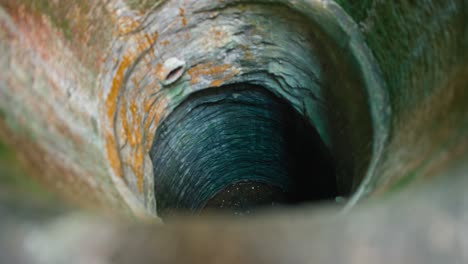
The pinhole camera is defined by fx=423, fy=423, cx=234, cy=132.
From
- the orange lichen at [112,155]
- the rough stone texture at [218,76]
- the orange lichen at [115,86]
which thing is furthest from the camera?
the orange lichen at [115,86]

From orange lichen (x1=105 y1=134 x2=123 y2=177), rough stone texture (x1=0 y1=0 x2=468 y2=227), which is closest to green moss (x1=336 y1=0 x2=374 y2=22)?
rough stone texture (x1=0 y1=0 x2=468 y2=227)

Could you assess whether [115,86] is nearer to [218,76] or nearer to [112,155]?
[112,155]

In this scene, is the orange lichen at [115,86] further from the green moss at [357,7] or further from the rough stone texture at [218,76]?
the green moss at [357,7]

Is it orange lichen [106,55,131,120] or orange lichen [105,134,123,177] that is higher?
orange lichen [106,55,131,120]

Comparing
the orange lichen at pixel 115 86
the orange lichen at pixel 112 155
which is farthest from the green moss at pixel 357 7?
the orange lichen at pixel 112 155

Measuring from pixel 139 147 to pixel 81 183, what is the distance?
0.67 meters

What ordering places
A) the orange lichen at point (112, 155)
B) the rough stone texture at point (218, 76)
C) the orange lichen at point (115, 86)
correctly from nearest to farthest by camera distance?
the rough stone texture at point (218, 76) → the orange lichen at point (112, 155) → the orange lichen at point (115, 86)

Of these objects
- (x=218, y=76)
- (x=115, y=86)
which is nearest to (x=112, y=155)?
(x=115, y=86)

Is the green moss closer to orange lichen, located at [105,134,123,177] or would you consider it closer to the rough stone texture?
the rough stone texture

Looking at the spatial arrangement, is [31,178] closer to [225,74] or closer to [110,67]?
[110,67]

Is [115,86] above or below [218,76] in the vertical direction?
below

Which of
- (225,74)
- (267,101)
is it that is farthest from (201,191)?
(225,74)

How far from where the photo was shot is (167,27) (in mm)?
1813

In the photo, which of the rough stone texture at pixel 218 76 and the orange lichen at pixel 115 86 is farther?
the orange lichen at pixel 115 86
